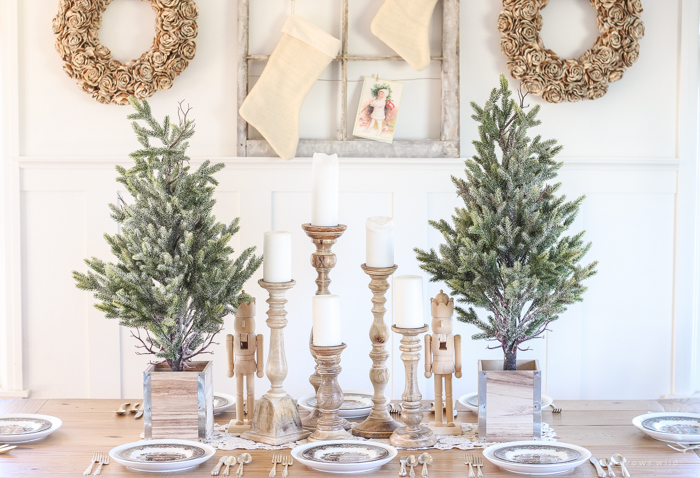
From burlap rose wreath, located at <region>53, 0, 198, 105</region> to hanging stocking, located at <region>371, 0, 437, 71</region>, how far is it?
26.1 inches

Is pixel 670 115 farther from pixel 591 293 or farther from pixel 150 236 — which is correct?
pixel 150 236

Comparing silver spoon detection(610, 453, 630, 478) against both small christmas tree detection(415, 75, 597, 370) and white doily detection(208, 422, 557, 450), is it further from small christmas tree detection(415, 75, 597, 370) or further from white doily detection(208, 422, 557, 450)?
small christmas tree detection(415, 75, 597, 370)

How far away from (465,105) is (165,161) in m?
1.36

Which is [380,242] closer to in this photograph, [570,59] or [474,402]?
[474,402]

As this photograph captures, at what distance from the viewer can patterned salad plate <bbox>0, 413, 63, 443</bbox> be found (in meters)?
1.55

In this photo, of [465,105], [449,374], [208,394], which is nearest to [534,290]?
[449,374]

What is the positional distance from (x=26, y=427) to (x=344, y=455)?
74 centimetres

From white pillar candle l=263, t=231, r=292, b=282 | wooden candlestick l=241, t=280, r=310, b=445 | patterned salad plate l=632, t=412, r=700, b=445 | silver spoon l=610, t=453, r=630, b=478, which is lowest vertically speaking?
silver spoon l=610, t=453, r=630, b=478

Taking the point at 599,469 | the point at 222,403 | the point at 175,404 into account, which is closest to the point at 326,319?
the point at 175,404

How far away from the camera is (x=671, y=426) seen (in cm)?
161

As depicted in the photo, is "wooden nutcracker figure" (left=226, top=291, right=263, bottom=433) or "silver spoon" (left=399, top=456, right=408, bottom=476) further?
"wooden nutcracker figure" (left=226, top=291, right=263, bottom=433)

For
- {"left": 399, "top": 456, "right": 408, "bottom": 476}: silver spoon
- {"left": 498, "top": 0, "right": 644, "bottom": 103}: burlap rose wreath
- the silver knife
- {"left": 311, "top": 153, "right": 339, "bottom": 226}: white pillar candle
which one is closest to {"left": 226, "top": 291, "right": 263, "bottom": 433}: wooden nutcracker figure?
{"left": 311, "top": 153, "right": 339, "bottom": 226}: white pillar candle

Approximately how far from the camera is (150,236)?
154 centimetres

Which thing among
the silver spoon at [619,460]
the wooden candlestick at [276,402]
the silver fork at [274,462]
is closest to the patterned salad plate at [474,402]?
the silver spoon at [619,460]
